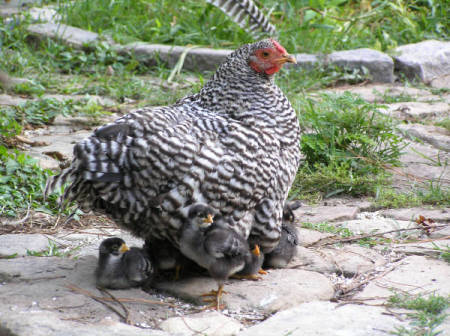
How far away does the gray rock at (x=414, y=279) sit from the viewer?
358 centimetres

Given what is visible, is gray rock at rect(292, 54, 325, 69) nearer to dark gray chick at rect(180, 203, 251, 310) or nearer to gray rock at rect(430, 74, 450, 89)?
gray rock at rect(430, 74, 450, 89)

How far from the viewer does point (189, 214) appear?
11.6 ft

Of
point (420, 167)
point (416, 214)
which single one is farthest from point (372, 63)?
point (416, 214)

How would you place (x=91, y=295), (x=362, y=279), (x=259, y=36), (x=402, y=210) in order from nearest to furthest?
1. (x=91, y=295)
2. (x=362, y=279)
3. (x=402, y=210)
4. (x=259, y=36)

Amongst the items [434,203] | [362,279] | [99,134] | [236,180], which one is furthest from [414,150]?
[99,134]

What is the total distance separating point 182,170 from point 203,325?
0.87 meters

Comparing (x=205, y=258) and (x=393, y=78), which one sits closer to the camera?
(x=205, y=258)

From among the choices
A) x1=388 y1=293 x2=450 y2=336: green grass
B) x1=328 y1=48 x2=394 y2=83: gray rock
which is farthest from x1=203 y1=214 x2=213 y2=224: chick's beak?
x1=328 y1=48 x2=394 y2=83: gray rock

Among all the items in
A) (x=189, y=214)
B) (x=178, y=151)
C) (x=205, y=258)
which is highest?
(x=178, y=151)

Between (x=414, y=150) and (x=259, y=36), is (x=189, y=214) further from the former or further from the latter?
(x=259, y=36)

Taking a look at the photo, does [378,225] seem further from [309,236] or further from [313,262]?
[313,262]

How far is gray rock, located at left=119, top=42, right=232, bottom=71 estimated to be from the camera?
8.39m

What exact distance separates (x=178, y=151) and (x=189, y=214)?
36 centimetres

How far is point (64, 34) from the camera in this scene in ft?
29.5
